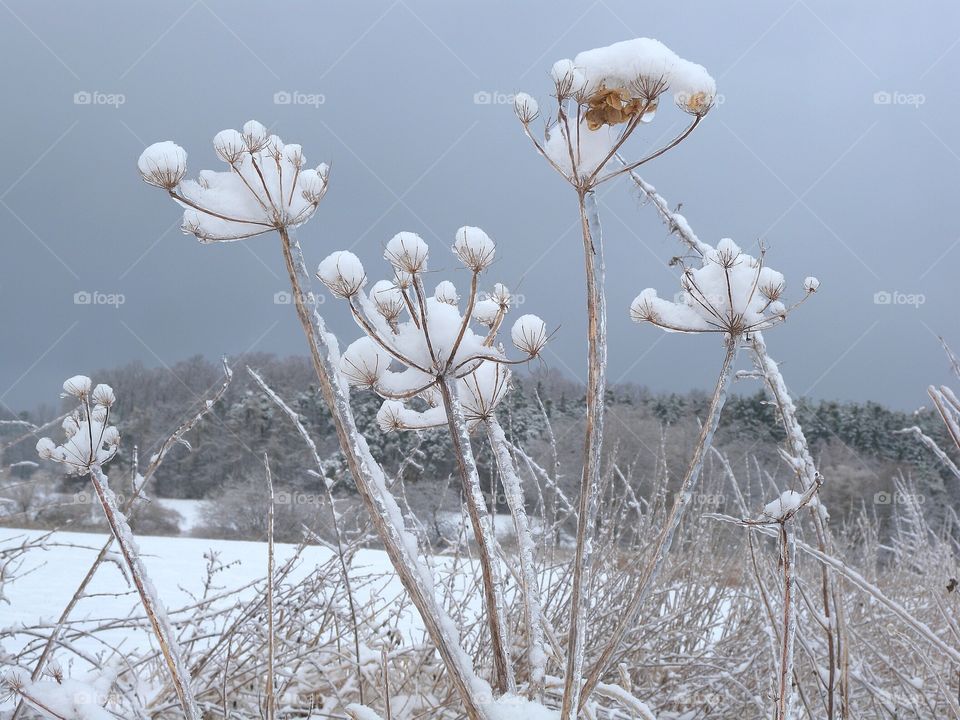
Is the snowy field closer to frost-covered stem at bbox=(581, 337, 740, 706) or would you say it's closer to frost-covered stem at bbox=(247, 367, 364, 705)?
frost-covered stem at bbox=(247, 367, 364, 705)

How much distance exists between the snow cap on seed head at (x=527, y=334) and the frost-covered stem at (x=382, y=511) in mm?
277

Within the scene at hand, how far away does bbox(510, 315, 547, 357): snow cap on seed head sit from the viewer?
0.94 m

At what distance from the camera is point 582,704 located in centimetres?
85

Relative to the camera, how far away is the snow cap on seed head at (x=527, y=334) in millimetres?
939

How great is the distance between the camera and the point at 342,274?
0.80 meters

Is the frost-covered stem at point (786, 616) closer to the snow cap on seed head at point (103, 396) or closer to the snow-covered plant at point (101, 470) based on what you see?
the snow-covered plant at point (101, 470)

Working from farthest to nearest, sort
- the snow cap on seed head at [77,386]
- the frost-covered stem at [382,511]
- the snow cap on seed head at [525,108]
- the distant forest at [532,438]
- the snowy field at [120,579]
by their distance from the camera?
the distant forest at [532,438] → the snowy field at [120,579] → the snow cap on seed head at [77,386] → the snow cap on seed head at [525,108] → the frost-covered stem at [382,511]

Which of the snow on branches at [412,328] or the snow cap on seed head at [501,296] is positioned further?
the snow cap on seed head at [501,296]

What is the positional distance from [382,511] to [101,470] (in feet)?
1.95

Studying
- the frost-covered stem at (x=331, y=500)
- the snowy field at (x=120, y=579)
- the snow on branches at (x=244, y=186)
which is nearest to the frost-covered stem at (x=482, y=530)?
the snow on branches at (x=244, y=186)

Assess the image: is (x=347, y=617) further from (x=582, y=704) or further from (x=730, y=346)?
(x=730, y=346)

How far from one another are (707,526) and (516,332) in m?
3.42

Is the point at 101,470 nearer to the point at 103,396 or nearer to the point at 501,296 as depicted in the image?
the point at 103,396

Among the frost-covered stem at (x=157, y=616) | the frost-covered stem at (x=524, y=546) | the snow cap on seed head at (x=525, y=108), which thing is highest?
the snow cap on seed head at (x=525, y=108)
